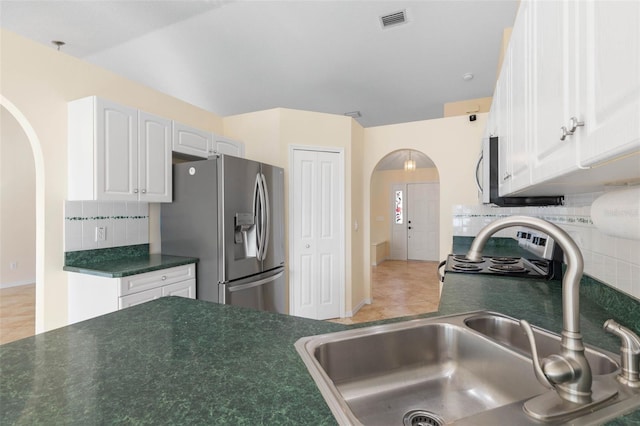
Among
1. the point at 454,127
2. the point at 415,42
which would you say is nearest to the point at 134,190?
the point at 415,42

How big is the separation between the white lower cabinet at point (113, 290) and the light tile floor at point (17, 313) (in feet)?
5.26

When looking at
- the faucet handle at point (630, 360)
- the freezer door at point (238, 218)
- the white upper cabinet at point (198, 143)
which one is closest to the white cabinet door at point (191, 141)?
the white upper cabinet at point (198, 143)

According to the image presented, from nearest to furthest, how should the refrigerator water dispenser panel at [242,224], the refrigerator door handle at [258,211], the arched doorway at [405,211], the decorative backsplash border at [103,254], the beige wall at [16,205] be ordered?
1. the decorative backsplash border at [103,254]
2. the refrigerator water dispenser panel at [242,224]
3. the refrigerator door handle at [258,211]
4. the beige wall at [16,205]
5. the arched doorway at [405,211]

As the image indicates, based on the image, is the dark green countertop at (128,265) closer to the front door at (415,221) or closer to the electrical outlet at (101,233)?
the electrical outlet at (101,233)

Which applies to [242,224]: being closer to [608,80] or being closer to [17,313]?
[608,80]

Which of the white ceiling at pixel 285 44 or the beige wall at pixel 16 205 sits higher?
the white ceiling at pixel 285 44

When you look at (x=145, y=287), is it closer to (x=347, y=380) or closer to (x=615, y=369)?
(x=347, y=380)

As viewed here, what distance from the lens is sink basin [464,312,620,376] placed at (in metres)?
0.79

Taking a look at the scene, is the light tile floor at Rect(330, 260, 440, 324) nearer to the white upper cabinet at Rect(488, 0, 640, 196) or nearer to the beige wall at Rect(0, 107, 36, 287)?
the white upper cabinet at Rect(488, 0, 640, 196)

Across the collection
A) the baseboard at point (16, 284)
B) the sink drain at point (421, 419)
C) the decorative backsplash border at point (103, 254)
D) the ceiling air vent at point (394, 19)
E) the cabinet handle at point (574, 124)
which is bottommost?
the baseboard at point (16, 284)

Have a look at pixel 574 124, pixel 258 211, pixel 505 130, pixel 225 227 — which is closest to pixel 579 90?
pixel 574 124

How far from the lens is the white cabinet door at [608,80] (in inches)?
16.1

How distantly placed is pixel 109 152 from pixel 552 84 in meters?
2.61

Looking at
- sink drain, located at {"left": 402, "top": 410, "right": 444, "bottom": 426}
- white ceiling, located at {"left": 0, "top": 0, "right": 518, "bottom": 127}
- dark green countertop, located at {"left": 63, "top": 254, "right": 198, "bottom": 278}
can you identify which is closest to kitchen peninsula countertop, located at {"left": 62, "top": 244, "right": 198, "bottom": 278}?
dark green countertop, located at {"left": 63, "top": 254, "right": 198, "bottom": 278}
